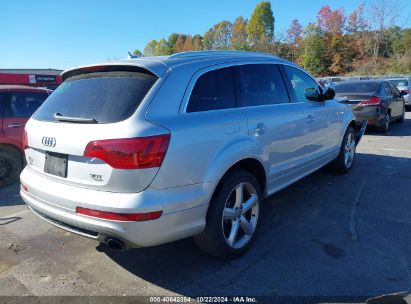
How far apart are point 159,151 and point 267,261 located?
5.19ft

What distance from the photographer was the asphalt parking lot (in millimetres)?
3000

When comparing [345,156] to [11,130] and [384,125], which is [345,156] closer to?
[384,125]

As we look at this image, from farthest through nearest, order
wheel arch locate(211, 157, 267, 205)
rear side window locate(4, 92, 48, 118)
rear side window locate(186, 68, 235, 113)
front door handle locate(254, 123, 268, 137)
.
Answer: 1. rear side window locate(4, 92, 48, 118)
2. front door handle locate(254, 123, 268, 137)
3. wheel arch locate(211, 157, 267, 205)
4. rear side window locate(186, 68, 235, 113)

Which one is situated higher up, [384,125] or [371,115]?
[371,115]

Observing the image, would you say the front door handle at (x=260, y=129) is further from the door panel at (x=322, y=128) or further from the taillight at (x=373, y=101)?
the taillight at (x=373, y=101)

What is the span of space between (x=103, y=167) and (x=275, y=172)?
2.03 m

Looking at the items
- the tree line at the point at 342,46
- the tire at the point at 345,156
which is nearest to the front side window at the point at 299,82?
the tire at the point at 345,156

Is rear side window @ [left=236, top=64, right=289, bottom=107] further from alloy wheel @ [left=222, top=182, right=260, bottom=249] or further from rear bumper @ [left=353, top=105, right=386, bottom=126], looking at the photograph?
rear bumper @ [left=353, top=105, right=386, bottom=126]

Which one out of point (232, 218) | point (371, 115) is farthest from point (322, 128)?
point (371, 115)

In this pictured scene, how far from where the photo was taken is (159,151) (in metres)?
2.63

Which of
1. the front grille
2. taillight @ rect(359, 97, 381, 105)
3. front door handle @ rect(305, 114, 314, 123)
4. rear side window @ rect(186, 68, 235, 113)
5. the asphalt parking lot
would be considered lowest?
the asphalt parking lot

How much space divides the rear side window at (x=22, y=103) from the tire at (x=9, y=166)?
66 centimetres

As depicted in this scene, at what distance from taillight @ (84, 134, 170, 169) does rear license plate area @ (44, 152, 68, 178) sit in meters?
0.46

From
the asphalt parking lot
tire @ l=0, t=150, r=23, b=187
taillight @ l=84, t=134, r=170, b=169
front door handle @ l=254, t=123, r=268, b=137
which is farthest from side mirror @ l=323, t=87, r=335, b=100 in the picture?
tire @ l=0, t=150, r=23, b=187
